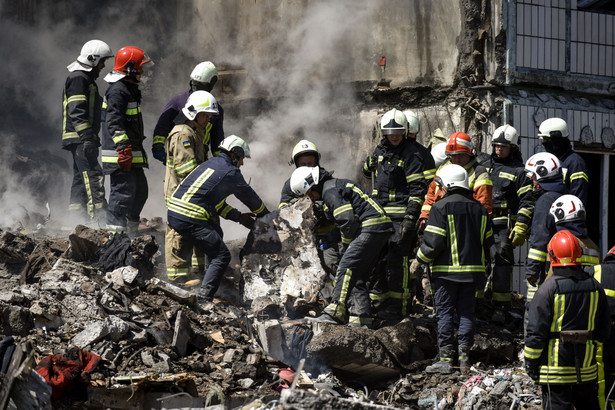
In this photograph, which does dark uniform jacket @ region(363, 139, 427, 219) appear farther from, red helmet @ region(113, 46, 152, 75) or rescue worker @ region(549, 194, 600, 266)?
red helmet @ region(113, 46, 152, 75)

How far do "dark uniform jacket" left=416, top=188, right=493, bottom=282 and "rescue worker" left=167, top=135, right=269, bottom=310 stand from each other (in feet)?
7.07

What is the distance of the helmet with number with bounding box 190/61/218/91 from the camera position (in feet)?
30.7

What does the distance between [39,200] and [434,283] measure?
299 inches

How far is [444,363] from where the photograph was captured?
292 inches

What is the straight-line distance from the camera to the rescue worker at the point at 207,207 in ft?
26.9

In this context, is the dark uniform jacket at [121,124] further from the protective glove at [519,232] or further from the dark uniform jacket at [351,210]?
the protective glove at [519,232]

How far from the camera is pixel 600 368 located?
20.1 feet

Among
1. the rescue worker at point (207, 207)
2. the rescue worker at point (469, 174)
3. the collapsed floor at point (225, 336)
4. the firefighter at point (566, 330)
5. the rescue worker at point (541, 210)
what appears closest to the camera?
the firefighter at point (566, 330)

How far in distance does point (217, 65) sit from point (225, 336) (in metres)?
6.47

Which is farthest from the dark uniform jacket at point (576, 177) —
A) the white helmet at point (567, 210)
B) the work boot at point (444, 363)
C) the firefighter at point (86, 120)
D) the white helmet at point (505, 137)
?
the firefighter at point (86, 120)

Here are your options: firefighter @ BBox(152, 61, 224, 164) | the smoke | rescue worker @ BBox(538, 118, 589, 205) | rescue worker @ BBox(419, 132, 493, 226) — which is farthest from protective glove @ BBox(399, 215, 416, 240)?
the smoke

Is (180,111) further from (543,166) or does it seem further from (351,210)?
(543,166)

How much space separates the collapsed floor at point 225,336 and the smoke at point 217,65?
3.27 m

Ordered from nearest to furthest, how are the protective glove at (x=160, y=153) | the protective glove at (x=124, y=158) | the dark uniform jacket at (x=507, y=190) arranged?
the dark uniform jacket at (x=507, y=190) → the protective glove at (x=124, y=158) → the protective glove at (x=160, y=153)
